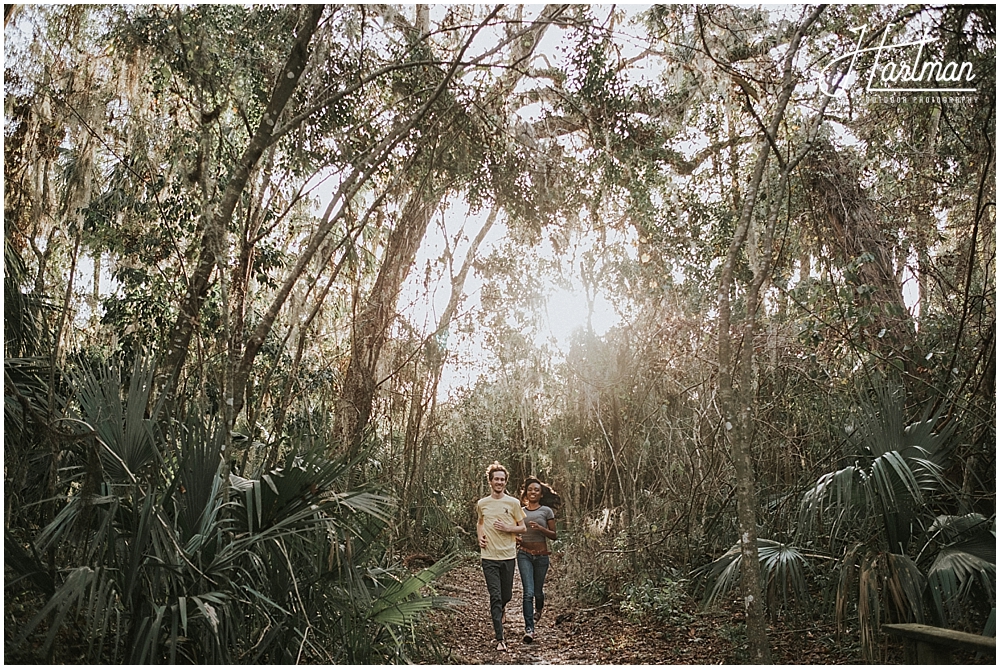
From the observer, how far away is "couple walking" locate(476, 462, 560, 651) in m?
3.82

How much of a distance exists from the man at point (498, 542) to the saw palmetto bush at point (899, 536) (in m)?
1.11

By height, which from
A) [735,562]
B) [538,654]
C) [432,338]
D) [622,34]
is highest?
[622,34]

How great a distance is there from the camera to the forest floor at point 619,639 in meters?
3.55

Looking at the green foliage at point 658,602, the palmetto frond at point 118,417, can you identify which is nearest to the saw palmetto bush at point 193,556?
the palmetto frond at point 118,417

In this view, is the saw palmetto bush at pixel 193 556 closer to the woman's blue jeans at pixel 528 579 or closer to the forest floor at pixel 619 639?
the forest floor at pixel 619 639

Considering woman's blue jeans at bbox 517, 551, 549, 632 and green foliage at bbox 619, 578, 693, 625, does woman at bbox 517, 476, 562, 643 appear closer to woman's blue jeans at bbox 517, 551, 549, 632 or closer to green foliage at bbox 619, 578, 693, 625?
woman's blue jeans at bbox 517, 551, 549, 632

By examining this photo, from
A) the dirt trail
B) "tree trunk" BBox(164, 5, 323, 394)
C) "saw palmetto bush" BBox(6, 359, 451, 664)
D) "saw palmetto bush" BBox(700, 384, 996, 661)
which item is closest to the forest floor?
the dirt trail

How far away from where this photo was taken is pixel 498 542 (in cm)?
383

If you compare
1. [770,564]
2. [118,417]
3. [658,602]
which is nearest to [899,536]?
[770,564]

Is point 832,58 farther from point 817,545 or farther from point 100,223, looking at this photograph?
point 100,223

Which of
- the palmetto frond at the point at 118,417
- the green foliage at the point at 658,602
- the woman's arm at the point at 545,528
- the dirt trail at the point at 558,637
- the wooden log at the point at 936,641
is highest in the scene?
the palmetto frond at the point at 118,417

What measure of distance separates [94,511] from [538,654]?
2.58 metres

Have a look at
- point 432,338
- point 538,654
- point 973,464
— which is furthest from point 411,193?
point 973,464

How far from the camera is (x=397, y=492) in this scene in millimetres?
5840
